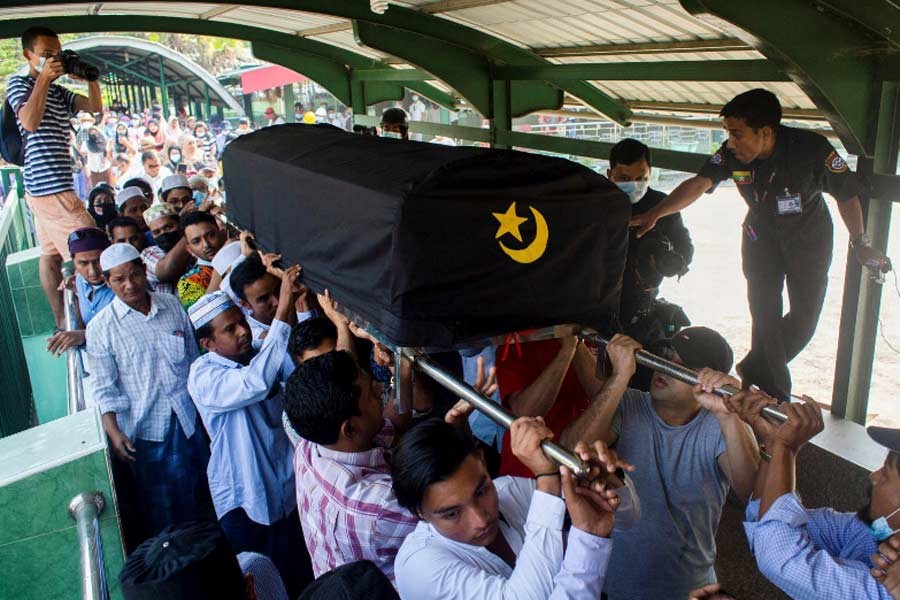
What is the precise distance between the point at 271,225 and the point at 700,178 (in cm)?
197

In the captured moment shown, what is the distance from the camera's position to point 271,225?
9.75 ft

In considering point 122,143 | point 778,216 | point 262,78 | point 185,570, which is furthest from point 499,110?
point 262,78

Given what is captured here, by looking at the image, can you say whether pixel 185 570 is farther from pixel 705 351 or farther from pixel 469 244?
pixel 705 351

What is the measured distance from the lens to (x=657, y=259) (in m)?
3.24

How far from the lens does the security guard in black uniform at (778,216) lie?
2.96m

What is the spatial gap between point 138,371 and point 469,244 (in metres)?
1.94

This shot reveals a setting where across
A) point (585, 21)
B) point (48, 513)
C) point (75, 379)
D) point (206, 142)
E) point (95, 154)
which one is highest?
point (585, 21)

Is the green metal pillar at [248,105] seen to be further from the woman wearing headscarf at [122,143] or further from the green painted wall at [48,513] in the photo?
the green painted wall at [48,513]

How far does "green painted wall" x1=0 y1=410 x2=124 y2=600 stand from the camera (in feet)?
6.25

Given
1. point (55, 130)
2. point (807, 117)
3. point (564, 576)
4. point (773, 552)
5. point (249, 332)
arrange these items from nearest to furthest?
point (564, 576) < point (773, 552) < point (249, 332) < point (807, 117) < point (55, 130)

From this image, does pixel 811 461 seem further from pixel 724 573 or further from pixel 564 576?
pixel 564 576

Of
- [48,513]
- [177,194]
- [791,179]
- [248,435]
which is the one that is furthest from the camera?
[177,194]

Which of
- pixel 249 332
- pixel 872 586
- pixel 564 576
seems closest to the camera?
pixel 564 576

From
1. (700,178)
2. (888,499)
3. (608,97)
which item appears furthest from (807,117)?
(888,499)
